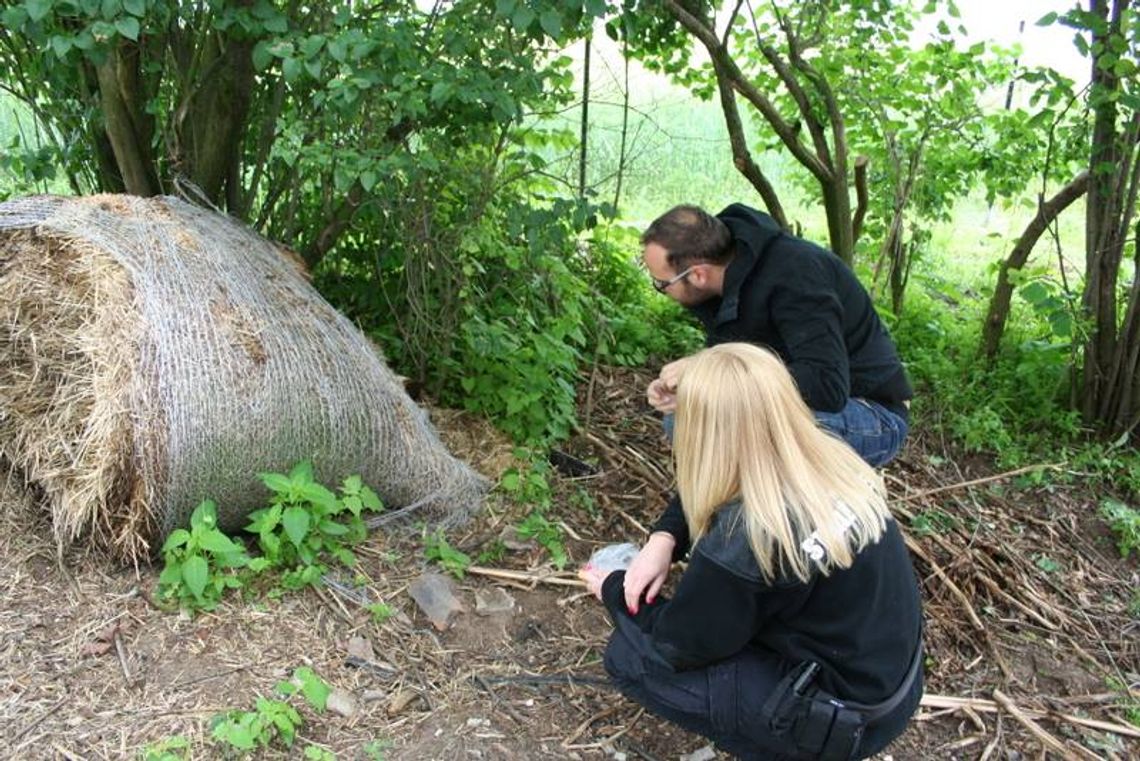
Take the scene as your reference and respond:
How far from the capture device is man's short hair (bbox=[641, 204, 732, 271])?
10.4 feet

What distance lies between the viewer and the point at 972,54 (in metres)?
5.38

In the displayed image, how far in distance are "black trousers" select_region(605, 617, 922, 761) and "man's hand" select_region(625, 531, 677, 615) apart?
7cm

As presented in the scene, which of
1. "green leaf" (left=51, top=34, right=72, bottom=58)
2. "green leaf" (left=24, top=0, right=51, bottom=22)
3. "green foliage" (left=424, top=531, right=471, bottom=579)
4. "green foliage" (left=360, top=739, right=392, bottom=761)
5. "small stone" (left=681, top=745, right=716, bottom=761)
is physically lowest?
"small stone" (left=681, top=745, right=716, bottom=761)

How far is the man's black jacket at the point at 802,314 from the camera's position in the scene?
3.05m

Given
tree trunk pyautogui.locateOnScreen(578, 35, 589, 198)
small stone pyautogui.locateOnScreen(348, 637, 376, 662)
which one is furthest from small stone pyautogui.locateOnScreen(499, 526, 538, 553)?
tree trunk pyautogui.locateOnScreen(578, 35, 589, 198)

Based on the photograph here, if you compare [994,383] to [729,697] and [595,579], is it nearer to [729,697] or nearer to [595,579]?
[595,579]

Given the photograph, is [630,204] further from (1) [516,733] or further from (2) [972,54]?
(1) [516,733]

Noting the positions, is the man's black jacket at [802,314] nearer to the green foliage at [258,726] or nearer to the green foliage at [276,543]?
the green foliage at [276,543]

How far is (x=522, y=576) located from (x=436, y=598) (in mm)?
359

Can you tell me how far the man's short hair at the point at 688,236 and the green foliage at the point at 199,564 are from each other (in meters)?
1.65

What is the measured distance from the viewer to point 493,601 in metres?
3.40

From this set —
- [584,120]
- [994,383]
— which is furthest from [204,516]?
[994,383]

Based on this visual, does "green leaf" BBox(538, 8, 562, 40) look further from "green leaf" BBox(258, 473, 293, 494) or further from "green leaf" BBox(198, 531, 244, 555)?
"green leaf" BBox(198, 531, 244, 555)

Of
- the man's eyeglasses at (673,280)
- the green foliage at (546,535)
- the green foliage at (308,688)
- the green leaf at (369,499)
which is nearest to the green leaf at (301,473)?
the green leaf at (369,499)
